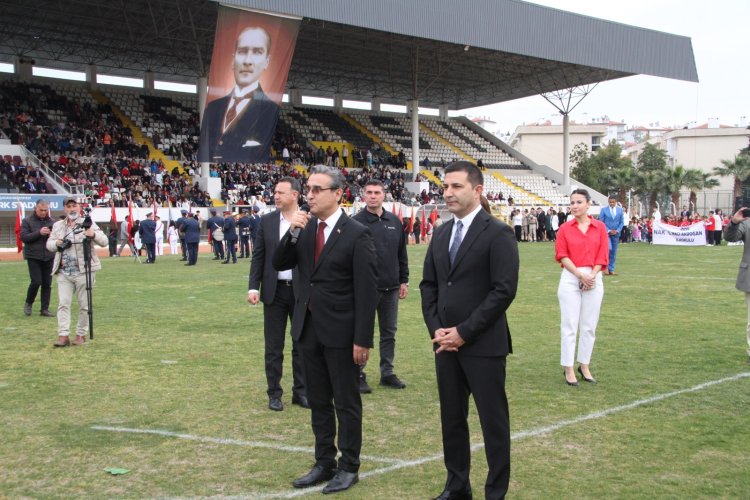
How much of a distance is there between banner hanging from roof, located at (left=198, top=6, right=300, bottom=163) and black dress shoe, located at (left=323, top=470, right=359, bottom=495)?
2405 cm

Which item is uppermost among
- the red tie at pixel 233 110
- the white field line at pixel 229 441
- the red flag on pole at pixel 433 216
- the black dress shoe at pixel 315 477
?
the red tie at pixel 233 110

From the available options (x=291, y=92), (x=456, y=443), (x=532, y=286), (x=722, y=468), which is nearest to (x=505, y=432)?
(x=456, y=443)

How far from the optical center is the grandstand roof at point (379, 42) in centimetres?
3497

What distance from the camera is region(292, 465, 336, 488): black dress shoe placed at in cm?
462

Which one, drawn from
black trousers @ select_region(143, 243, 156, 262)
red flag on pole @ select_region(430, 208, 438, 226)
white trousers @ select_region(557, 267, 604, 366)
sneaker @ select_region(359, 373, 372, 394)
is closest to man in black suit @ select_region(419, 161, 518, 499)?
sneaker @ select_region(359, 373, 372, 394)

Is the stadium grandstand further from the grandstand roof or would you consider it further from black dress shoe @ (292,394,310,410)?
black dress shoe @ (292,394,310,410)

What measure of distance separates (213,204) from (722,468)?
3151 centimetres

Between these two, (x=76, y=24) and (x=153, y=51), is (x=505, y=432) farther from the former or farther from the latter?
(x=153, y=51)

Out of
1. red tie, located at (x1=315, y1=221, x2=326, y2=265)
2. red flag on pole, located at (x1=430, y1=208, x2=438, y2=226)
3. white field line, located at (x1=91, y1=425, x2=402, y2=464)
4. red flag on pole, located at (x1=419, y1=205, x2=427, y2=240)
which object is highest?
red flag on pole, located at (x1=430, y1=208, x2=438, y2=226)

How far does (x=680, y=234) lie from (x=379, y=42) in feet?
61.6

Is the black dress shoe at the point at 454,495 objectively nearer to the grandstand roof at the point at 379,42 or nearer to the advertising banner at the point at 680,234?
the grandstand roof at the point at 379,42

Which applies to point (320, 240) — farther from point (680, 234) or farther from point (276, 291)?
point (680, 234)

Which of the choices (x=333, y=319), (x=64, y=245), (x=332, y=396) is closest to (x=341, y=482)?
(x=332, y=396)

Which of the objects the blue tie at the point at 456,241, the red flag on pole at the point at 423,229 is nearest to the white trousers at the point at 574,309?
Answer: the blue tie at the point at 456,241
